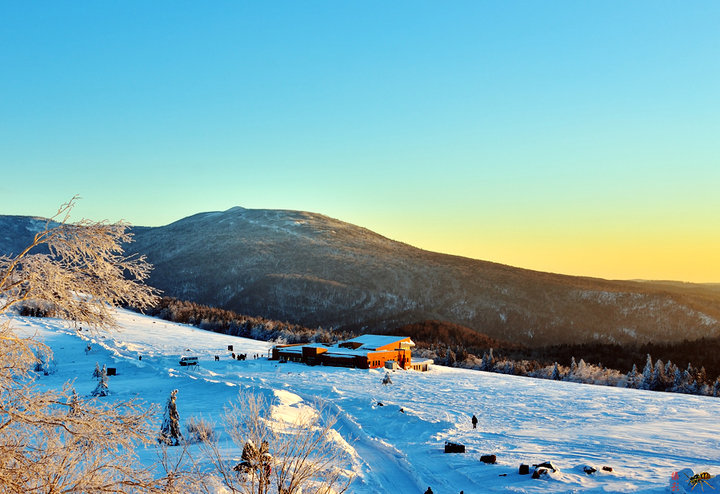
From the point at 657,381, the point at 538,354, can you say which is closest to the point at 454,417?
the point at 657,381

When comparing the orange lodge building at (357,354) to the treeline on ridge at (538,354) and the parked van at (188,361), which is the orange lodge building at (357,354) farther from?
the treeline on ridge at (538,354)

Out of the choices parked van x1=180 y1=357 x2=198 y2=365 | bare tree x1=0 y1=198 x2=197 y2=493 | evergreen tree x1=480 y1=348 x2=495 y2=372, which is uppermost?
bare tree x1=0 y1=198 x2=197 y2=493

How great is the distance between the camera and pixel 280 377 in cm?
5606

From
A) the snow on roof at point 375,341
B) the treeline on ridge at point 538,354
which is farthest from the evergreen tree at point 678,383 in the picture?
the snow on roof at point 375,341

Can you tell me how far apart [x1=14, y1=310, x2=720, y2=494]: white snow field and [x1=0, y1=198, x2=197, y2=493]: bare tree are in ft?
10.6

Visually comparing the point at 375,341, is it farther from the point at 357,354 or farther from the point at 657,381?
the point at 657,381

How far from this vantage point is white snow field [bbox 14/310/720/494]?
2520cm

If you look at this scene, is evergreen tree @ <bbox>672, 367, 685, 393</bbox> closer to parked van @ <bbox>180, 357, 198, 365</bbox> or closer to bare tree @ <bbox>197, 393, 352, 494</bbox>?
bare tree @ <bbox>197, 393, 352, 494</bbox>

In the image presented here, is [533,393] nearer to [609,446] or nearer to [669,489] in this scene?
[609,446]

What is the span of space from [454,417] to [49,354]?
36958mm

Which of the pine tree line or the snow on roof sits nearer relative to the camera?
the pine tree line

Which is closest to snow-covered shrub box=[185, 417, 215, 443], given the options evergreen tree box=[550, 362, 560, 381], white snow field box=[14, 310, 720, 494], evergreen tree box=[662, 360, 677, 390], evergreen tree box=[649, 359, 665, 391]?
white snow field box=[14, 310, 720, 494]

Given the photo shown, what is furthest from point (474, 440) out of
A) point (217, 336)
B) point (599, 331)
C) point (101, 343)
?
point (599, 331)

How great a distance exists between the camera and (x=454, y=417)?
39312mm
